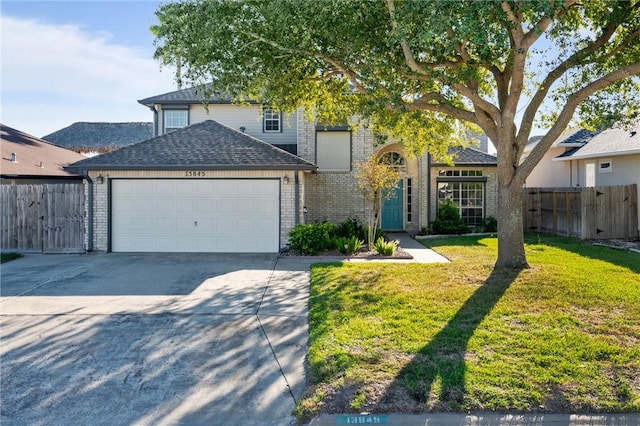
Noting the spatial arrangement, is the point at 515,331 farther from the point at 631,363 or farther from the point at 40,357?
the point at 40,357

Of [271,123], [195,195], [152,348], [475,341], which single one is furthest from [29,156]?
[475,341]

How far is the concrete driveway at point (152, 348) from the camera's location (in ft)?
13.6

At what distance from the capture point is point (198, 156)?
1343 centimetres

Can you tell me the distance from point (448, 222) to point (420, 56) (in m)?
8.82

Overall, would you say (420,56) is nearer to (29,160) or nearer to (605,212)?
(605,212)

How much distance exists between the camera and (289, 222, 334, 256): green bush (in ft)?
41.0

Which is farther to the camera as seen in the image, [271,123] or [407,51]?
[271,123]

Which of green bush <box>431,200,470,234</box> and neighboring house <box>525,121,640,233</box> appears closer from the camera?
neighboring house <box>525,121,640,233</box>

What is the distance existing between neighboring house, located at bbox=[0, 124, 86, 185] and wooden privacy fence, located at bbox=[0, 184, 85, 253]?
1276mm

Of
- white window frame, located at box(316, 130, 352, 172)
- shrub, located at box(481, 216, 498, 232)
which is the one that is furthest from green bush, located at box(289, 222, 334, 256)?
shrub, located at box(481, 216, 498, 232)

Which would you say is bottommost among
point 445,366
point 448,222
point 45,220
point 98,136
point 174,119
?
point 445,366

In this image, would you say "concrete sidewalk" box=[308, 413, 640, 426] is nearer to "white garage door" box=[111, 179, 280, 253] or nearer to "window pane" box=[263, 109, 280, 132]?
"white garage door" box=[111, 179, 280, 253]

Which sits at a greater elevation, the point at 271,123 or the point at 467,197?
the point at 271,123

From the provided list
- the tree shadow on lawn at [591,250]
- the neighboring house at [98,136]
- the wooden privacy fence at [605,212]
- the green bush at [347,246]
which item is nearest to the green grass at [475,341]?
the tree shadow on lawn at [591,250]
